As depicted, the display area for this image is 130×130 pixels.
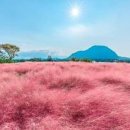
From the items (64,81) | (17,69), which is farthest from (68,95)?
(17,69)

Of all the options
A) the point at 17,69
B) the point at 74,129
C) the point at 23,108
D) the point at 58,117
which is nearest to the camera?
the point at 74,129

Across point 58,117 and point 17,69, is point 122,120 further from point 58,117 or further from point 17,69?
point 17,69

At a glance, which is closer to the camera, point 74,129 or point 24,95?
point 74,129

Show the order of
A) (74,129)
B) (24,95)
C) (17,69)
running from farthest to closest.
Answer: (17,69)
(24,95)
(74,129)

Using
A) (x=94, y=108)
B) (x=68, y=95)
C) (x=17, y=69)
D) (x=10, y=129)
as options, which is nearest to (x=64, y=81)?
(x=68, y=95)

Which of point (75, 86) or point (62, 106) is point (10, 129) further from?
point (75, 86)

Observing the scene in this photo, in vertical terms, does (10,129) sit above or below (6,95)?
below

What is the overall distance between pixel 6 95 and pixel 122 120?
3.09 meters

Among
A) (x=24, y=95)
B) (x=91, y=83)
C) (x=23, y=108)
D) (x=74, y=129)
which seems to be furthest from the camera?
(x=91, y=83)

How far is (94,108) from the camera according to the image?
7.44 m

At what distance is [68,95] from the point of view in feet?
26.8

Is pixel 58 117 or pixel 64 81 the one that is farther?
pixel 64 81

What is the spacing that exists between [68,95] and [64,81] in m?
2.63

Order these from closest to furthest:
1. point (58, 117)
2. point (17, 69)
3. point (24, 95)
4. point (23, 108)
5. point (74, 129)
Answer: point (74, 129)
point (58, 117)
point (23, 108)
point (24, 95)
point (17, 69)
